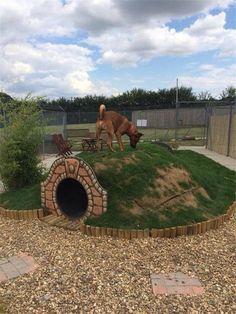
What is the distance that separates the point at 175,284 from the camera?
14.1ft

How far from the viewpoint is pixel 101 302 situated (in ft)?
12.9

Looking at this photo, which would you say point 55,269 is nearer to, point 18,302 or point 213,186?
point 18,302

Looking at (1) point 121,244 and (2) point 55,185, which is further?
(2) point 55,185

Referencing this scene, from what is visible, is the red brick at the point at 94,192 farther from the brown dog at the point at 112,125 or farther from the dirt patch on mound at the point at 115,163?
the brown dog at the point at 112,125

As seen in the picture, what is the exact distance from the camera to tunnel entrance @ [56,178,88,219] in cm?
688

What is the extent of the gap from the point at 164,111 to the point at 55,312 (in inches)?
997

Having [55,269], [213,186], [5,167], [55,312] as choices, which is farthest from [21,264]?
[213,186]

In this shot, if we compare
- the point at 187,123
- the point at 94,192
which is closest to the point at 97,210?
the point at 94,192

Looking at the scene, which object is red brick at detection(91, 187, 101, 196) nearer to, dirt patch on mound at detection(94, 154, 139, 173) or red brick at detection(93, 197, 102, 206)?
red brick at detection(93, 197, 102, 206)

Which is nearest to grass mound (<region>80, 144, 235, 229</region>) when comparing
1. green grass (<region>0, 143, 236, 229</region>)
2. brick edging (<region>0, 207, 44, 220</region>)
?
green grass (<region>0, 143, 236, 229</region>)

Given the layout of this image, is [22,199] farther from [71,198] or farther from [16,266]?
[16,266]

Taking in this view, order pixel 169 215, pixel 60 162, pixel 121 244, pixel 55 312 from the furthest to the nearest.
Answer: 1. pixel 60 162
2. pixel 169 215
3. pixel 121 244
4. pixel 55 312

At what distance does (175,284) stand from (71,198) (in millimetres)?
3486

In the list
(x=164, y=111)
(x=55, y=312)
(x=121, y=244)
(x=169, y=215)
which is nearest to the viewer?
(x=55, y=312)
